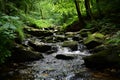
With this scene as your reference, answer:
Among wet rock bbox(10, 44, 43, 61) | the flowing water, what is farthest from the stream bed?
wet rock bbox(10, 44, 43, 61)

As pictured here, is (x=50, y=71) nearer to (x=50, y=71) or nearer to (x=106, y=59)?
(x=50, y=71)

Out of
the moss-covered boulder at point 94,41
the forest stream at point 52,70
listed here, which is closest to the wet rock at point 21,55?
the forest stream at point 52,70

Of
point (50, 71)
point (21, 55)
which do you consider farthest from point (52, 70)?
point (21, 55)

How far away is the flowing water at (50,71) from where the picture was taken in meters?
7.34

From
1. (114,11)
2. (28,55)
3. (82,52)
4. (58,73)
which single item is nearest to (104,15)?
(114,11)

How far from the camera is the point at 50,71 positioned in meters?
8.16

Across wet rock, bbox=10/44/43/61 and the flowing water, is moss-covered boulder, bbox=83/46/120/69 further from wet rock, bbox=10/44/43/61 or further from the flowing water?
wet rock, bbox=10/44/43/61

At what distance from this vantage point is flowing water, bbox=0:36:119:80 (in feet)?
24.1

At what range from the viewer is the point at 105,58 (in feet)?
25.0

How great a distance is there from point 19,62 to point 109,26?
7451 mm

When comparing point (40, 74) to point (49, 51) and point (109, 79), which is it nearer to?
point (109, 79)

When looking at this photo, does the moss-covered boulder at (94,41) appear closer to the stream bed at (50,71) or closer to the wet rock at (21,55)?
the stream bed at (50,71)

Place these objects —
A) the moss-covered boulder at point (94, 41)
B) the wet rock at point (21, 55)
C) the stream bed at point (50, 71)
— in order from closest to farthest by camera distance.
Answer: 1. the stream bed at point (50, 71)
2. the wet rock at point (21, 55)
3. the moss-covered boulder at point (94, 41)

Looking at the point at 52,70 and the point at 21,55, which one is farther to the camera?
the point at 21,55
